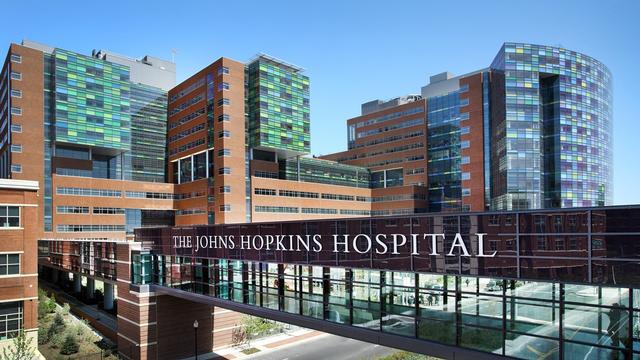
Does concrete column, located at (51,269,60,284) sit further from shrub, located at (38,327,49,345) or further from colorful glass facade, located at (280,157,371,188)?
colorful glass facade, located at (280,157,371,188)

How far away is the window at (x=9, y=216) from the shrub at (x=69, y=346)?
9.44m

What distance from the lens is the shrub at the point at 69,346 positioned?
3391cm

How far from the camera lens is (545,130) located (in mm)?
83938

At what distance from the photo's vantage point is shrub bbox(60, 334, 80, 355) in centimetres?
3391

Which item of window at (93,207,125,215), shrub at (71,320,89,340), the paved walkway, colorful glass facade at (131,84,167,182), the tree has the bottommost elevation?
the paved walkway

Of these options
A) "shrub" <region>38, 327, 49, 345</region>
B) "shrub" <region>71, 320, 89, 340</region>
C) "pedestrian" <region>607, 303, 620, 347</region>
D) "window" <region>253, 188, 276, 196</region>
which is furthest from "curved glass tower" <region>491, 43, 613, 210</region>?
"shrub" <region>38, 327, 49, 345</region>

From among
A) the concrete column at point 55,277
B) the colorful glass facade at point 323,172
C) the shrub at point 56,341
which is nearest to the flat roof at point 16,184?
the shrub at point 56,341

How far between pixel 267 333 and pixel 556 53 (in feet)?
244

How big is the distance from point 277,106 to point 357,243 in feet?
244

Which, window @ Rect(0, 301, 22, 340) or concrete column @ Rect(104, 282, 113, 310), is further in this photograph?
concrete column @ Rect(104, 282, 113, 310)

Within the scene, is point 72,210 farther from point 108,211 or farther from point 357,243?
point 357,243

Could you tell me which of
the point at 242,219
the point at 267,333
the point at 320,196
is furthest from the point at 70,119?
the point at 267,333

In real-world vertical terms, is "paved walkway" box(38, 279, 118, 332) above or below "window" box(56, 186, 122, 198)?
below

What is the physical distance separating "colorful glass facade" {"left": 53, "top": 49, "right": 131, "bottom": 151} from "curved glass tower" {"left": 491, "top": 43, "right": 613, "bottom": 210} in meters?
72.2
